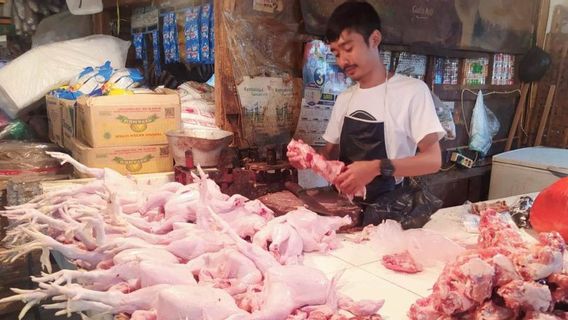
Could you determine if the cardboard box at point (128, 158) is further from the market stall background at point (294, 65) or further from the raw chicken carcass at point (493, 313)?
the raw chicken carcass at point (493, 313)

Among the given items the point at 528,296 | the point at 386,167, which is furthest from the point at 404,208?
the point at 528,296

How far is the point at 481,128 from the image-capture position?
4.87 m

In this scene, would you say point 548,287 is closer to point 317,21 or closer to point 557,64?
point 317,21

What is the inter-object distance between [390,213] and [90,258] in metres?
1.31

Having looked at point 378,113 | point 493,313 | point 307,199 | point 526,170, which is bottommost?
point 526,170

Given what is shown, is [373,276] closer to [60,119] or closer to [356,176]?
→ [356,176]

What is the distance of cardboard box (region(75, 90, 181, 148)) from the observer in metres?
2.62

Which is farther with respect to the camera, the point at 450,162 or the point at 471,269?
the point at 450,162

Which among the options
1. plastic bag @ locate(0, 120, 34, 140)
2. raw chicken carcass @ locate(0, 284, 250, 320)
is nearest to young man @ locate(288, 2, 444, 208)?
raw chicken carcass @ locate(0, 284, 250, 320)

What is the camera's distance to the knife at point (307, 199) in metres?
2.07

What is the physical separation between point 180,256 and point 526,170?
3900 mm

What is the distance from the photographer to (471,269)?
3.62 ft

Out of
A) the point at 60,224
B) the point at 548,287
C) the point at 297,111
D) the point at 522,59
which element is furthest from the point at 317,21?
the point at 522,59

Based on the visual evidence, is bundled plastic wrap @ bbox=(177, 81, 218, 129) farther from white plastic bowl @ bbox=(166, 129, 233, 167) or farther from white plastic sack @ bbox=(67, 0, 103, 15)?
white plastic sack @ bbox=(67, 0, 103, 15)
